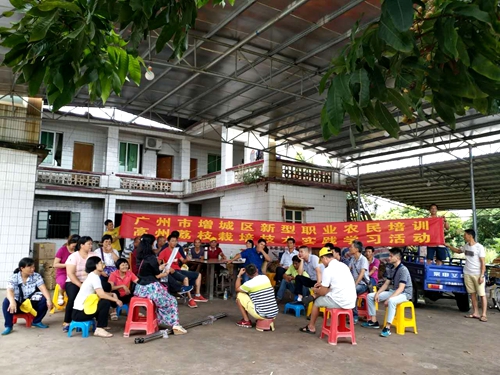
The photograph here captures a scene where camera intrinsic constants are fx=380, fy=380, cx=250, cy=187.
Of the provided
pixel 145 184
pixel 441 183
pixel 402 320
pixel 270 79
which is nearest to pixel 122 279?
pixel 402 320

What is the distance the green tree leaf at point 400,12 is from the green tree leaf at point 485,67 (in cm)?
34

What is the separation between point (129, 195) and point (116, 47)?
44.4 feet

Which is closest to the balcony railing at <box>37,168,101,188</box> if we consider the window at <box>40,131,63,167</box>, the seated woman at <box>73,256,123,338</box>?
the window at <box>40,131,63,167</box>

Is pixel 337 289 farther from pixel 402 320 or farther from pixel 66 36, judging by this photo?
pixel 66 36

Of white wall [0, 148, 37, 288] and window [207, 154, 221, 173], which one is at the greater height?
window [207, 154, 221, 173]

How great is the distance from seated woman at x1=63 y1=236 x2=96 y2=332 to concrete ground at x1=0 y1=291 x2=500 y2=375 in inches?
12.5

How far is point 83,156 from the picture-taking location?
Answer: 49.8ft

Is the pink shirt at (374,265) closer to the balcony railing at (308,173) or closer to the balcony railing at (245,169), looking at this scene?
the balcony railing at (308,173)

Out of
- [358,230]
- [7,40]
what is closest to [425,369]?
[7,40]

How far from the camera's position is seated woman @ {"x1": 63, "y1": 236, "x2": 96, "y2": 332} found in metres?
5.51

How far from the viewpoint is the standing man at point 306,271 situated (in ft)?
23.5

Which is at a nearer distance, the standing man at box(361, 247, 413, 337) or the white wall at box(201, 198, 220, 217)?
the standing man at box(361, 247, 413, 337)

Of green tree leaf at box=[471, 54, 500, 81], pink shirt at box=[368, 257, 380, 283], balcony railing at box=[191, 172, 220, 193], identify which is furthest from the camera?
balcony railing at box=[191, 172, 220, 193]

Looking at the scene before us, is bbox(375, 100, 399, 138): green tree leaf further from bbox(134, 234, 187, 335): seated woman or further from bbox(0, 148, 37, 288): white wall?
bbox(0, 148, 37, 288): white wall
